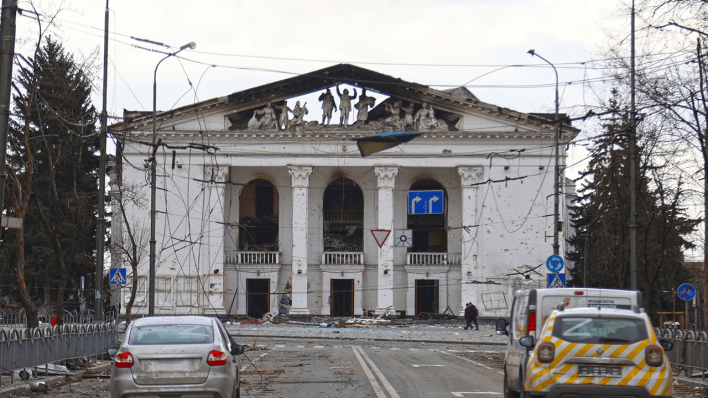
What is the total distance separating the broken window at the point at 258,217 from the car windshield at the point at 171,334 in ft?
139

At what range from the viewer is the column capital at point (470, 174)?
51281 mm

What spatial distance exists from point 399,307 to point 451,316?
10.8 ft

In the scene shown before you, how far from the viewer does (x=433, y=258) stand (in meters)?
53.8

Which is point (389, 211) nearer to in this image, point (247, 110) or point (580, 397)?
point (247, 110)

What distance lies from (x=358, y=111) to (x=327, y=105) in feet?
6.05

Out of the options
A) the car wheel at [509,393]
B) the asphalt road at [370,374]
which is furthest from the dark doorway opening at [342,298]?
the car wheel at [509,393]

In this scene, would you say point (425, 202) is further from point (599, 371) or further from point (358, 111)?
point (599, 371)

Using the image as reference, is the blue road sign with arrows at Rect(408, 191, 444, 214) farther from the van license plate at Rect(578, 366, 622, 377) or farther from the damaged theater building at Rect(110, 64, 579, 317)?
the van license plate at Rect(578, 366, 622, 377)

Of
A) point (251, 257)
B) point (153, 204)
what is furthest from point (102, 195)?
point (251, 257)

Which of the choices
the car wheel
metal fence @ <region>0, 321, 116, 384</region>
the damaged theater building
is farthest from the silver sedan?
the damaged theater building

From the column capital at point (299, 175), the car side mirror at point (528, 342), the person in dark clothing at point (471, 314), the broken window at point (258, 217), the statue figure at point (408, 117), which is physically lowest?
the person in dark clothing at point (471, 314)

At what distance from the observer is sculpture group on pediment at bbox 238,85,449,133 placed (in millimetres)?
50562

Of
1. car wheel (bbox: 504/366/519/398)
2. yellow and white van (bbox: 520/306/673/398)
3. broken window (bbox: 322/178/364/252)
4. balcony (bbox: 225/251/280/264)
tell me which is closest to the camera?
yellow and white van (bbox: 520/306/673/398)

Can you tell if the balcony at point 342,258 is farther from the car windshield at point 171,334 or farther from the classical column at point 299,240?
the car windshield at point 171,334
